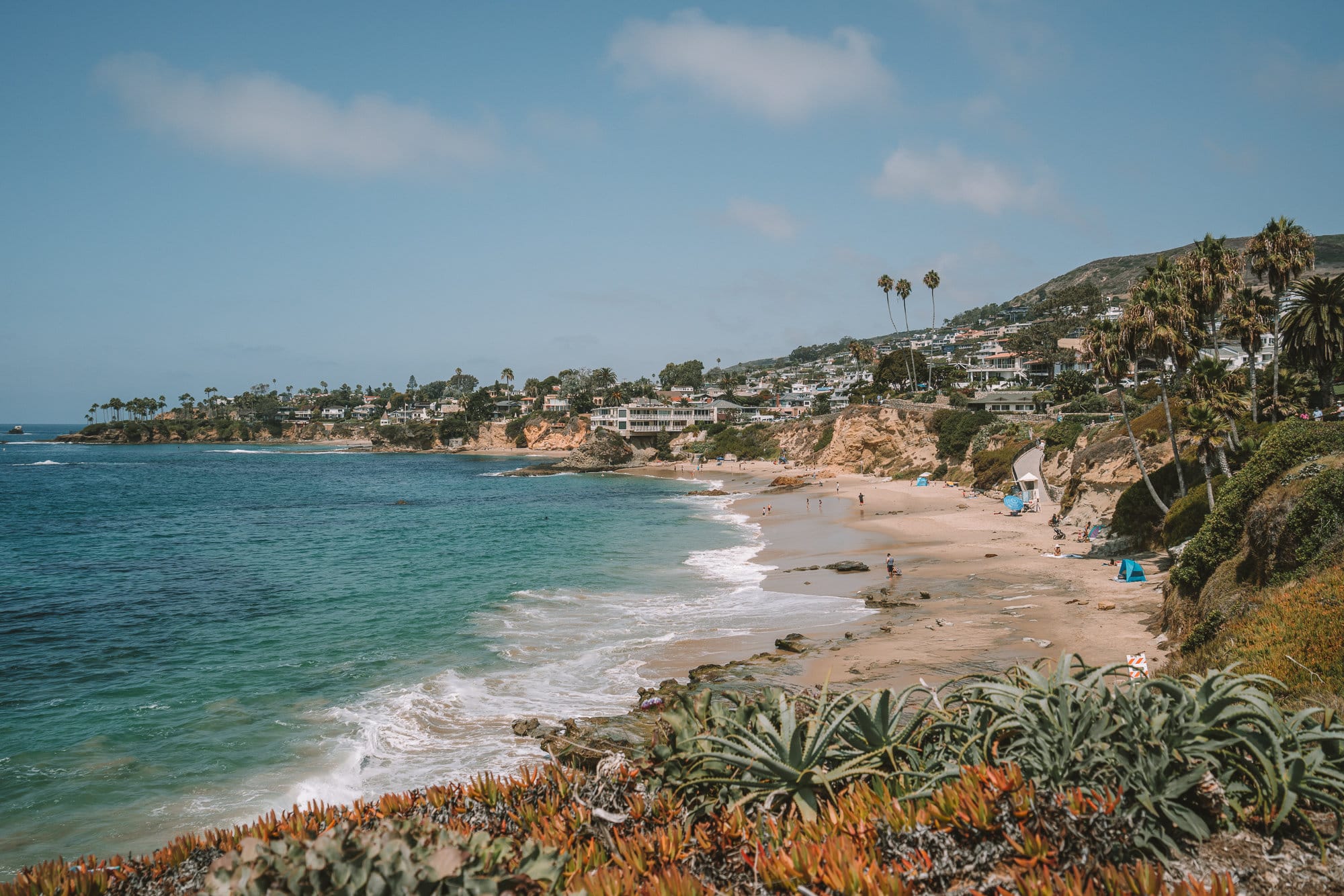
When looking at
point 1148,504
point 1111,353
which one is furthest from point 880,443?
point 1111,353

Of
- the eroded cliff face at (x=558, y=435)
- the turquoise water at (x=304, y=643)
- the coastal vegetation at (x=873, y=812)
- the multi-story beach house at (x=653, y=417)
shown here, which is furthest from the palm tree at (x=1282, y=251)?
the eroded cliff face at (x=558, y=435)

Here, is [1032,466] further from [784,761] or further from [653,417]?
[653,417]

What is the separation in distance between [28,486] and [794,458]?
8278 cm

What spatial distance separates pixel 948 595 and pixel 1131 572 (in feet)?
19.0

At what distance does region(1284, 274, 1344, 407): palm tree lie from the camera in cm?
2819

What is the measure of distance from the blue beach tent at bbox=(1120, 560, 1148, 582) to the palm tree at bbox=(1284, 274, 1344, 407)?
47.2 ft

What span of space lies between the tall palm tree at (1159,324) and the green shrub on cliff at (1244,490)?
8639 mm

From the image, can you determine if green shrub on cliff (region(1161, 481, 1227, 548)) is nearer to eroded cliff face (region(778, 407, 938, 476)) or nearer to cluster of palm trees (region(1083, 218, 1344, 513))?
cluster of palm trees (region(1083, 218, 1344, 513))

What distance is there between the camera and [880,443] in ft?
257

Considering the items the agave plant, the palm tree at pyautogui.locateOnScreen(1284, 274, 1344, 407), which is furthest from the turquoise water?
the palm tree at pyautogui.locateOnScreen(1284, 274, 1344, 407)

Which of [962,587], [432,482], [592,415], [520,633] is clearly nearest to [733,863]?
[520,633]

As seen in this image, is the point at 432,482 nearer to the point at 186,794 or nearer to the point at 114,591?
the point at 114,591

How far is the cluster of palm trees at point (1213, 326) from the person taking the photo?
23938mm

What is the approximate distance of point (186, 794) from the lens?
12.2 metres
